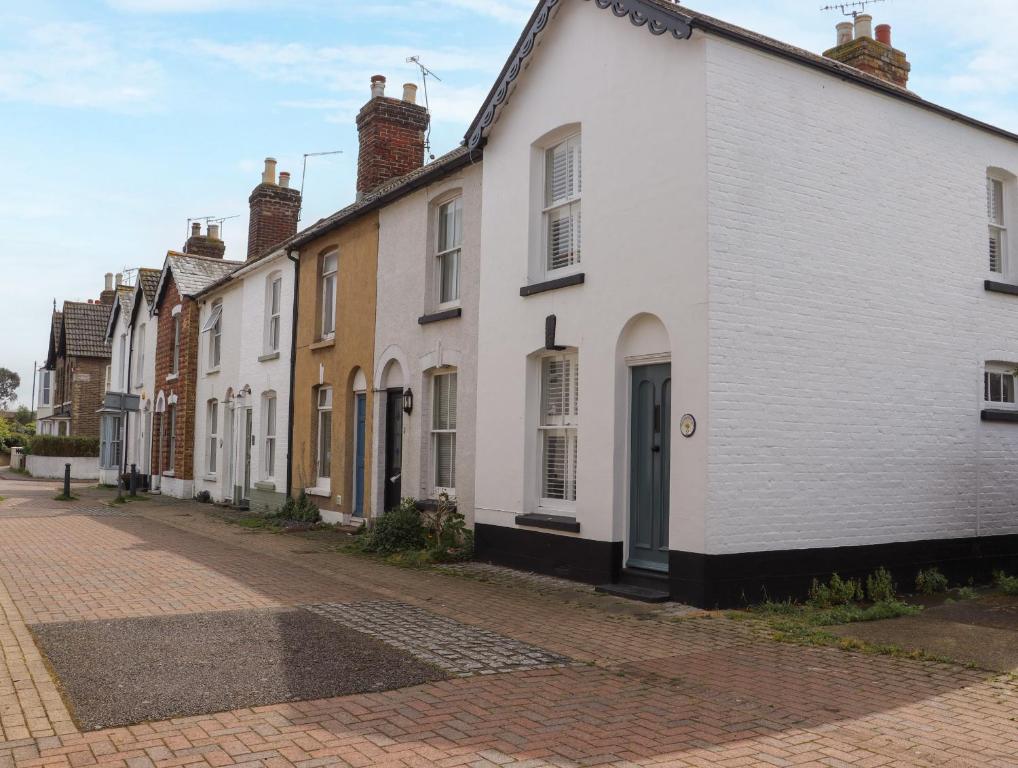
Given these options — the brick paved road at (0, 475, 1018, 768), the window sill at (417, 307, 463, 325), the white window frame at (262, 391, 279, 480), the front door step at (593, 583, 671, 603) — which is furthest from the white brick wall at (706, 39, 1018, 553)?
the white window frame at (262, 391, 279, 480)

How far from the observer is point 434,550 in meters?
12.9

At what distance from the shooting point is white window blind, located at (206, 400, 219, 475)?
25.4m

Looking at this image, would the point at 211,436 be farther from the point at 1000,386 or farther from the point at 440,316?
the point at 1000,386

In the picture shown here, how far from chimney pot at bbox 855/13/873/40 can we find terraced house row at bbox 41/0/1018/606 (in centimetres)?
3

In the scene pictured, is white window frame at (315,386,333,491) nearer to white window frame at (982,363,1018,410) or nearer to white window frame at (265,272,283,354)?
white window frame at (265,272,283,354)

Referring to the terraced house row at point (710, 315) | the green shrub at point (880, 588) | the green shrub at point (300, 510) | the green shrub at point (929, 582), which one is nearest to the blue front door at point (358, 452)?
the green shrub at point (300, 510)

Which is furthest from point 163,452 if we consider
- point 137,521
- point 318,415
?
point 318,415

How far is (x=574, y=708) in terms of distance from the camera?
234 inches

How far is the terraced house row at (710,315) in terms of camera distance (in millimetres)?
9672

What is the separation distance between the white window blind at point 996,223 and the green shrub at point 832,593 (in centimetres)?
552

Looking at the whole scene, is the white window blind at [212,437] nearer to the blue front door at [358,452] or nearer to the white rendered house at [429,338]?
the blue front door at [358,452]

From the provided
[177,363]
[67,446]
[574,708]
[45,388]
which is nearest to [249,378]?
[177,363]

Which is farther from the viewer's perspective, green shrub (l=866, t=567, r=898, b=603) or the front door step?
green shrub (l=866, t=567, r=898, b=603)

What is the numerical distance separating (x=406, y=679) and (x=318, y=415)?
12858 mm
